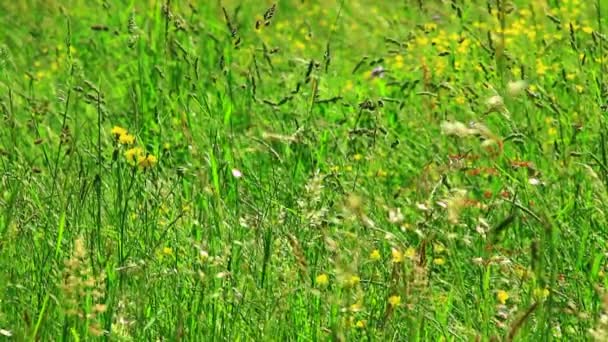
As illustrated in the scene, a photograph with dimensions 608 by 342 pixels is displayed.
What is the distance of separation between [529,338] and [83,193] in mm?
977

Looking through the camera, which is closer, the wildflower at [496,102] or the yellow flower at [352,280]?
the yellow flower at [352,280]

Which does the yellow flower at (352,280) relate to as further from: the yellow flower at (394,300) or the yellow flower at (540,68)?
the yellow flower at (540,68)

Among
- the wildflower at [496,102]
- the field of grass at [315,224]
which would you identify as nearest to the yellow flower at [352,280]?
the field of grass at [315,224]

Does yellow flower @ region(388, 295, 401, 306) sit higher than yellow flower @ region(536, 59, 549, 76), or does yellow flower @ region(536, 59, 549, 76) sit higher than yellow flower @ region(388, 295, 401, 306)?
yellow flower @ region(388, 295, 401, 306)

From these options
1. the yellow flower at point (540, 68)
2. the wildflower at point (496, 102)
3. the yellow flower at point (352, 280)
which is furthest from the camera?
the yellow flower at point (540, 68)

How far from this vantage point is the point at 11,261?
8.38 feet

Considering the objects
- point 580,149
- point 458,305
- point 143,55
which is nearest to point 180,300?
point 458,305

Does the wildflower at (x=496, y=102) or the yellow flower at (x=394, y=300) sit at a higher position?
the wildflower at (x=496, y=102)

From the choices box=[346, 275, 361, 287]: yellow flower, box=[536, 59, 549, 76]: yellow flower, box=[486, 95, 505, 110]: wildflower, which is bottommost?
box=[536, 59, 549, 76]: yellow flower

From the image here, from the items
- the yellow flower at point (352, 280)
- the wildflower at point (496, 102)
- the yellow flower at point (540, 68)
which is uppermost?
the wildflower at point (496, 102)

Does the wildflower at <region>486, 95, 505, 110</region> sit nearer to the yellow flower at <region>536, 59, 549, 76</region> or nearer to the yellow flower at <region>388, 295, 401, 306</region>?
the yellow flower at <region>388, 295, 401, 306</region>

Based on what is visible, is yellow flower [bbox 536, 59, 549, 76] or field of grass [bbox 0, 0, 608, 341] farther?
yellow flower [bbox 536, 59, 549, 76]

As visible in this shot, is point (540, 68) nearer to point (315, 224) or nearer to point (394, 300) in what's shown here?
point (315, 224)

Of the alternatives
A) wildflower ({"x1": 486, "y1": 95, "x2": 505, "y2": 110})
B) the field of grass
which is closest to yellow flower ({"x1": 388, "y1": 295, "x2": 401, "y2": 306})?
the field of grass
